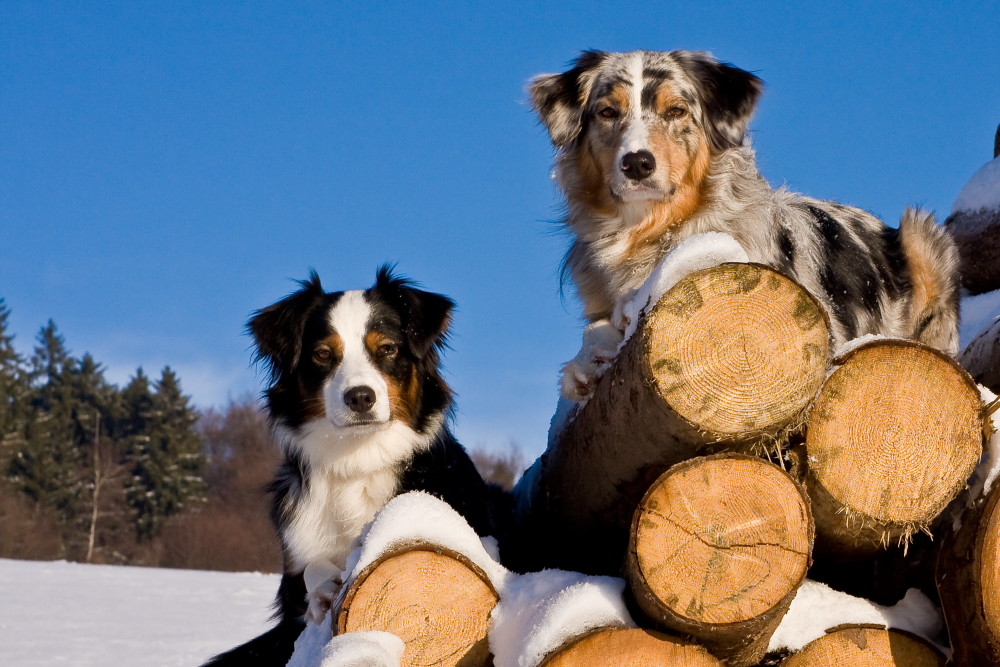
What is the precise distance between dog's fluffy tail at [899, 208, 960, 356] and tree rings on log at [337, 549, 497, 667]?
3587mm

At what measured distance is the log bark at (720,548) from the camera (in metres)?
2.79

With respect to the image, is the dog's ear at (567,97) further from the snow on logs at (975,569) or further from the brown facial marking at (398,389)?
the snow on logs at (975,569)

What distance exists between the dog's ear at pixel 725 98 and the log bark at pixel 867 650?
2.79m

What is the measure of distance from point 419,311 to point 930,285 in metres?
2.96

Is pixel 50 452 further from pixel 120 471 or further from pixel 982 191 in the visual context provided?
pixel 982 191

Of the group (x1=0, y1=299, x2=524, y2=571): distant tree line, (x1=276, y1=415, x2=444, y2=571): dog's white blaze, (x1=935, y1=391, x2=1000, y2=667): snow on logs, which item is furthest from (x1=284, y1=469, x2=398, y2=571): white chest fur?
(x1=0, y1=299, x2=524, y2=571): distant tree line

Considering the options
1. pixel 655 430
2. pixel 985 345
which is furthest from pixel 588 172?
pixel 655 430

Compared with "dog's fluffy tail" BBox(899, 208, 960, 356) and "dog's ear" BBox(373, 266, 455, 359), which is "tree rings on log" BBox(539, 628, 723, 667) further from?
"dog's fluffy tail" BBox(899, 208, 960, 356)

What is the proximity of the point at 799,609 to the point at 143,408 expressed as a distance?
4971 centimetres

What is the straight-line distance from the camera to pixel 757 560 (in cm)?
281

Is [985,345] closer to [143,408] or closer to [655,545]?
[655,545]

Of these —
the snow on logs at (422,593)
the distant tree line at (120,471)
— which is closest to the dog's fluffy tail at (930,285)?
the snow on logs at (422,593)

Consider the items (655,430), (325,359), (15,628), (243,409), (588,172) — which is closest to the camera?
(655,430)

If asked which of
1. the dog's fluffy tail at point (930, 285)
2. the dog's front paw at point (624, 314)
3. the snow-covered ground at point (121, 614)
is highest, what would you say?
the dog's fluffy tail at point (930, 285)
